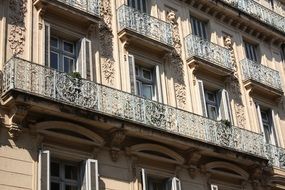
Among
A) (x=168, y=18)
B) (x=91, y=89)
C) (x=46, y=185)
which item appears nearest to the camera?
(x=46, y=185)

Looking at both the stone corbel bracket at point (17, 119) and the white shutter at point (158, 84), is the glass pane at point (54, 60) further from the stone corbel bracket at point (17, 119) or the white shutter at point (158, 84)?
the white shutter at point (158, 84)

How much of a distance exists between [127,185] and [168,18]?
7082mm

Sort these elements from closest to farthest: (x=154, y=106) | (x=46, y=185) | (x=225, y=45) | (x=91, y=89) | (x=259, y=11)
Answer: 1. (x=46, y=185)
2. (x=91, y=89)
3. (x=154, y=106)
4. (x=225, y=45)
5. (x=259, y=11)

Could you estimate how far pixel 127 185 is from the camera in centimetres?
1512

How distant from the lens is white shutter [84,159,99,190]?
14016mm

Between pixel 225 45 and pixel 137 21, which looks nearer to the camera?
pixel 137 21

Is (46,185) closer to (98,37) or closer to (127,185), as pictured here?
(127,185)

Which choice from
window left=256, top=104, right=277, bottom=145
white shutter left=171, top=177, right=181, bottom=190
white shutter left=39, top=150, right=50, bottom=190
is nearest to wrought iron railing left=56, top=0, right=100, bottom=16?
white shutter left=39, top=150, right=50, bottom=190

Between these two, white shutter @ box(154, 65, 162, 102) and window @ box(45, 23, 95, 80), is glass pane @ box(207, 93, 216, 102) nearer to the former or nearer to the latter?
white shutter @ box(154, 65, 162, 102)

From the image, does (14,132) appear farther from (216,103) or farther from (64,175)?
(216,103)

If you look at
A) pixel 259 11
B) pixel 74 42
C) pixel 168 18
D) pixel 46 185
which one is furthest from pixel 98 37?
pixel 259 11


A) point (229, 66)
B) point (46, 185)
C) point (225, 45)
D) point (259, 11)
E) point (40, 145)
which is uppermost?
point (259, 11)

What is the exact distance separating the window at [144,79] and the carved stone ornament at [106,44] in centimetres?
71

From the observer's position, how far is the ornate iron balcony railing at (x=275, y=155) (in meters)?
19.8
